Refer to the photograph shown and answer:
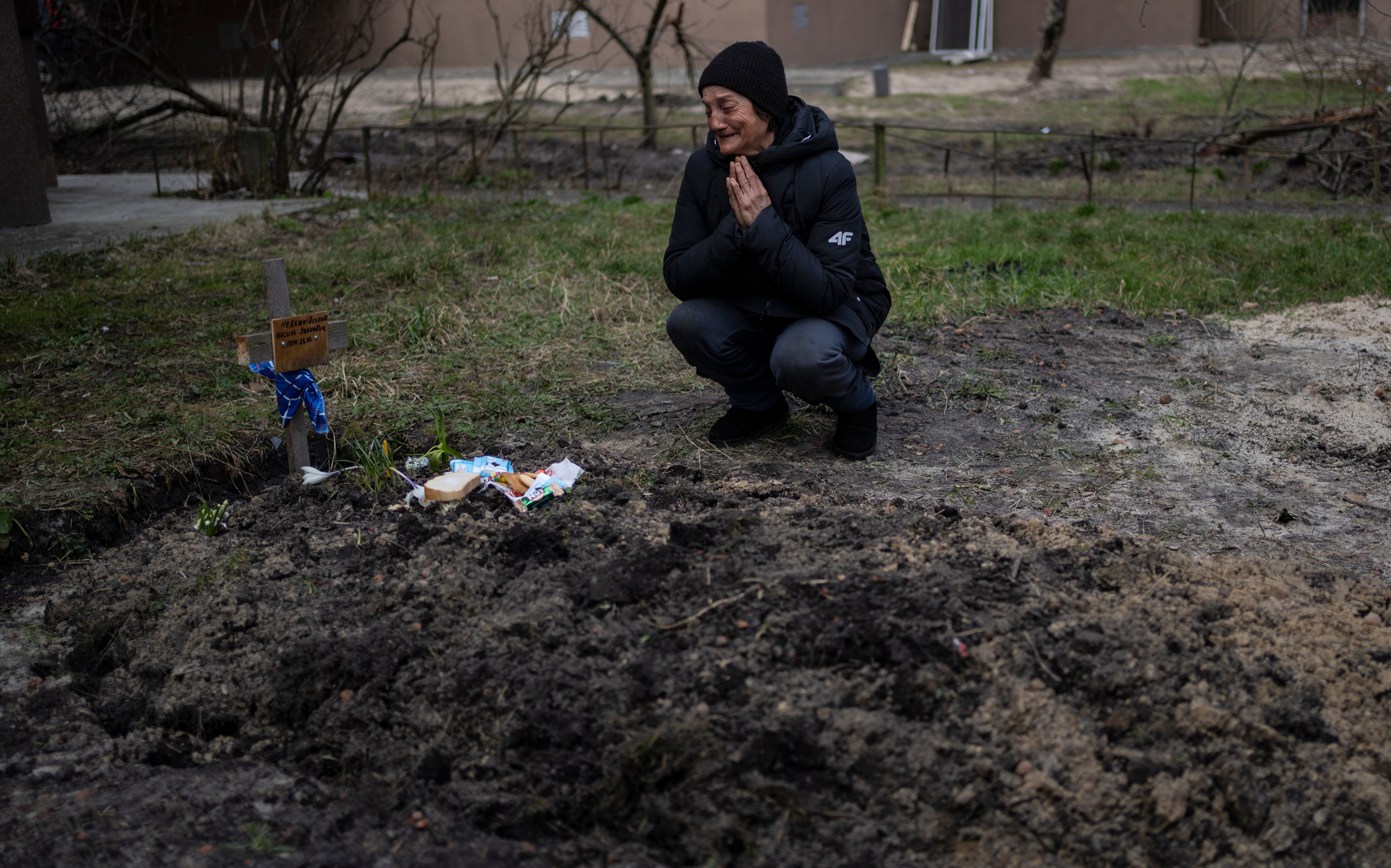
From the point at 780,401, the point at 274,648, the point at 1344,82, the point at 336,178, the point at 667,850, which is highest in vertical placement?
the point at 1344,82

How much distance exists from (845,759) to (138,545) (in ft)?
7.53

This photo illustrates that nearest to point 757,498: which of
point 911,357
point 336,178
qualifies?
point 911,357

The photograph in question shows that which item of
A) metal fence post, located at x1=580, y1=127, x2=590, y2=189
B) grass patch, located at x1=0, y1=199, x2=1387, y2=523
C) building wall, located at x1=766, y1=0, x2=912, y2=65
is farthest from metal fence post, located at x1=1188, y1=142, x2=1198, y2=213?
building wall, located at x1=766, y1=0, x2=912, y2=65

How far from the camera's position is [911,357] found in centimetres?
466

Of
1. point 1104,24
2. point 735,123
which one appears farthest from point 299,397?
point 1104,24

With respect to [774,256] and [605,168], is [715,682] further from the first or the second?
[605,168]

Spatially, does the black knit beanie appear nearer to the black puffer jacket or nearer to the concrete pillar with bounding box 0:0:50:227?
the black puffer jacket

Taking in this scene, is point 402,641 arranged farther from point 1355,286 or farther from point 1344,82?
point 1344,82

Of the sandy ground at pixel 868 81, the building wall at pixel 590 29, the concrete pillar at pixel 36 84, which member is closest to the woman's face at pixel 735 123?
the concrete pillar at pixel 36 84

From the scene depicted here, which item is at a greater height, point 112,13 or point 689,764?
point 112,13

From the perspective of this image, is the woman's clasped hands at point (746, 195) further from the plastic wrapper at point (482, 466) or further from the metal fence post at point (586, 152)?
the metal fence post at point (586, 152)

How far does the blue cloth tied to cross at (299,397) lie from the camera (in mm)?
3191

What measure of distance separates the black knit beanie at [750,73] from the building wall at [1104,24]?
19.1 m

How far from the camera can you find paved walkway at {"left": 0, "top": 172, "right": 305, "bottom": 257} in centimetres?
685
